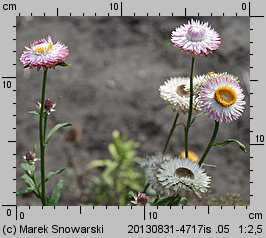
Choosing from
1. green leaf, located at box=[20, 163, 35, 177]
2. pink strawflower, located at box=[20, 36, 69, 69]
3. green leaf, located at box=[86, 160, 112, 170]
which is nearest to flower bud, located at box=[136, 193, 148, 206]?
green leaf, located at box=[20, 163, 35, 177]

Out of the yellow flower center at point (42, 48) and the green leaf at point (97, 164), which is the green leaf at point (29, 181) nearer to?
the yellow flower center at point (42, 48)

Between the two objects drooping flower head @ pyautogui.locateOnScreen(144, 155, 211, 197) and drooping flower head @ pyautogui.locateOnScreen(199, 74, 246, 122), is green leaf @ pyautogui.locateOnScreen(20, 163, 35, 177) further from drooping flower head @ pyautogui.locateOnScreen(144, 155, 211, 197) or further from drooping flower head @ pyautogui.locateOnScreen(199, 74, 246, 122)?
drooping flower head @ pyautogui.locateOnScreen(199, 74, 246, 122)

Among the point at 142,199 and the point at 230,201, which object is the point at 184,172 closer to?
the point at 142,199

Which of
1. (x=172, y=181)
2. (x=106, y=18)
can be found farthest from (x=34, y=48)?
(x=106, y=18)

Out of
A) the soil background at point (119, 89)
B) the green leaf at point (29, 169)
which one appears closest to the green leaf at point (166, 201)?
the green leaf at point (29, 169)

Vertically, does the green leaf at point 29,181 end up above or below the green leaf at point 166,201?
above

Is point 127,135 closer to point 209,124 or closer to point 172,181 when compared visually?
point 209,124
